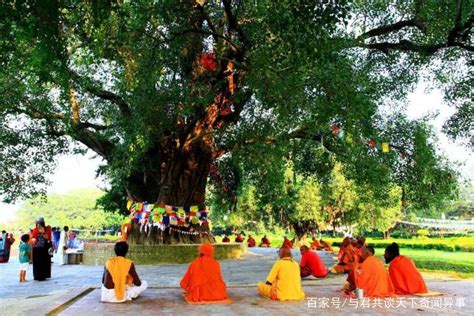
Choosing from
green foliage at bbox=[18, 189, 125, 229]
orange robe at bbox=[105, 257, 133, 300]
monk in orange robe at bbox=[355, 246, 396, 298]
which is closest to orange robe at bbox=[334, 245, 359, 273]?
monk in orange robe at bbox=[355, 246, 396, 298]

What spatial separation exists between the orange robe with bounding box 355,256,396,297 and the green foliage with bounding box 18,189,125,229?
7127 cm

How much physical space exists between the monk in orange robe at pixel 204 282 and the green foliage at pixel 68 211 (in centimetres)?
7027

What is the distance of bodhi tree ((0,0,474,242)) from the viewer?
23.8 feet

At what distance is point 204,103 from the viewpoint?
544 inches

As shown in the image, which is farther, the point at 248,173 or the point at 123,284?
the point at 248,173

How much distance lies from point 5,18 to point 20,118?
1180 centimetres

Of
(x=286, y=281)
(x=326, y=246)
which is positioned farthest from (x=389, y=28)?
(x=326, y=246)

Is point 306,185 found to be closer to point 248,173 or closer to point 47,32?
point 248,173

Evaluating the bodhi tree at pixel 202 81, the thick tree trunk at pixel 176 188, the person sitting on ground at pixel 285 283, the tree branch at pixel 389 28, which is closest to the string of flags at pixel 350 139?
the bodhi tree at pixel 202 81

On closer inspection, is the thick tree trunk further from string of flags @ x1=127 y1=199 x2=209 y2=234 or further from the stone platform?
the stone platform

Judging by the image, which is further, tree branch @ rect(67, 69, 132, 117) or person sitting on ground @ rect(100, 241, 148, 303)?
tree branch @ rect(67, 69, 132, 117)

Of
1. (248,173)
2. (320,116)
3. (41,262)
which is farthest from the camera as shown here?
(248,173)

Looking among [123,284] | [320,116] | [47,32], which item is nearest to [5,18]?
[47,32]

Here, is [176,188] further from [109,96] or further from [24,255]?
[24,255]
